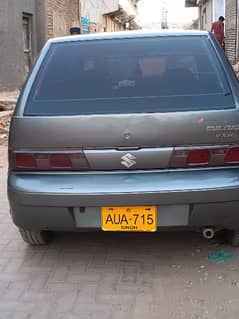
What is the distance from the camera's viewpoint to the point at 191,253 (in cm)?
397

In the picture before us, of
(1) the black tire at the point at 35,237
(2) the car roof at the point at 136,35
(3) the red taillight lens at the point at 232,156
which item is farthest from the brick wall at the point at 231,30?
(3) the red taillight lens at the point at 232,156

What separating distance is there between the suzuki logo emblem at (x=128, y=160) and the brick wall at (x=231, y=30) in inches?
594

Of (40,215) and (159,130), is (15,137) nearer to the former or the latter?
(40,215)

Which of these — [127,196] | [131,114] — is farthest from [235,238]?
[131,114]

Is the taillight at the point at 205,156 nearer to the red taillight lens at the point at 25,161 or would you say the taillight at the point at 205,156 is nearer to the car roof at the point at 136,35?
the red taillight lens at the point at 25,161

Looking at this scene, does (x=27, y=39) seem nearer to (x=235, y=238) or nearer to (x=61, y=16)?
(x=61, y=16)

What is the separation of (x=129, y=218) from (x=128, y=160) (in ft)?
1.24

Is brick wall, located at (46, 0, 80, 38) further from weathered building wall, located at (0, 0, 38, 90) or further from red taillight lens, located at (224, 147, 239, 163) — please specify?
red taillight lens, located at (224, 147, 239, 163)

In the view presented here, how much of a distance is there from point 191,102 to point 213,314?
1348 mm

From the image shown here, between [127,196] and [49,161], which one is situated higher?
[49,161]

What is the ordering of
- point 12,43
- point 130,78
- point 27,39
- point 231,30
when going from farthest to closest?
point 231,30 < point 27,39 < point 12,43 < point 130,78

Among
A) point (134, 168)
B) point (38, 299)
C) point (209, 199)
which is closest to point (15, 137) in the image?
point (134, 168)

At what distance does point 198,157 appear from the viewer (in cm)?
342

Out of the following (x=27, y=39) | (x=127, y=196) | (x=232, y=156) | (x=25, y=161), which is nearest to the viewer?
(x=127, y=196)
